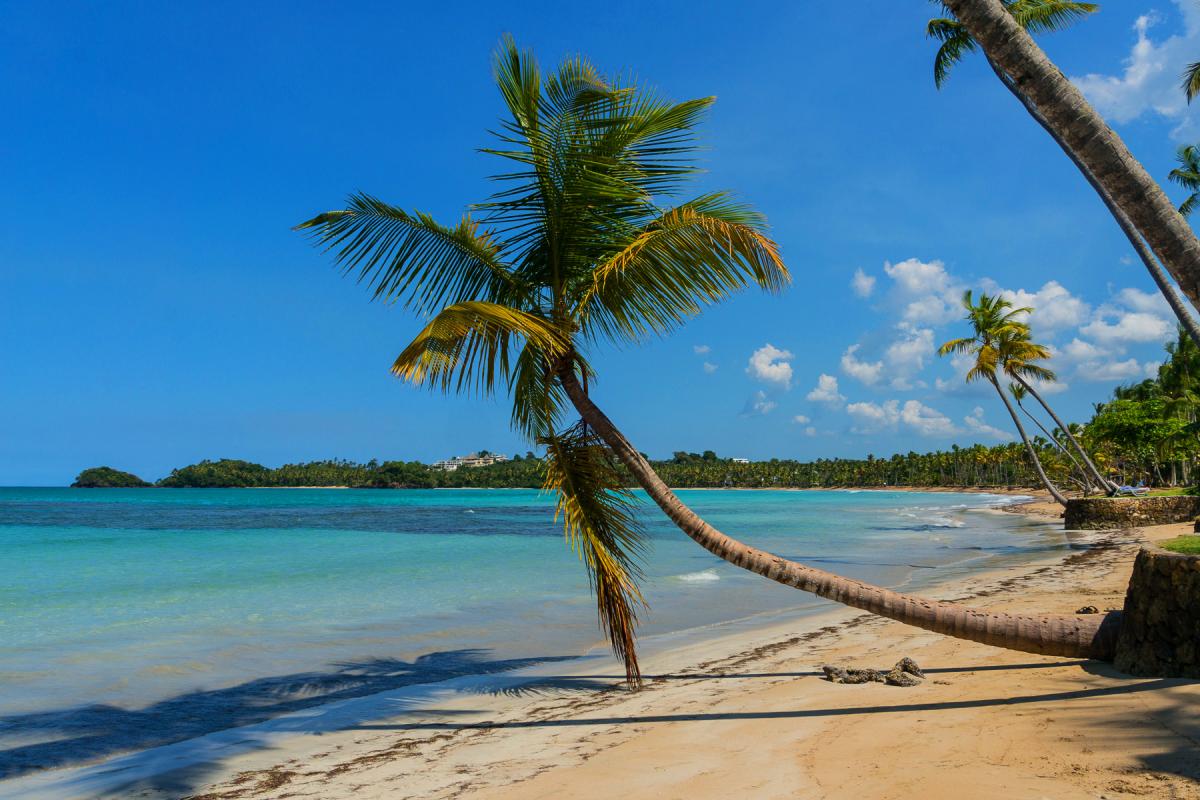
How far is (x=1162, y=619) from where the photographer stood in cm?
478

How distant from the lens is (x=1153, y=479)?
202ft

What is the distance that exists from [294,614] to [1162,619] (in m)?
12.2

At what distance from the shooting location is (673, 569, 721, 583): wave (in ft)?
54.4

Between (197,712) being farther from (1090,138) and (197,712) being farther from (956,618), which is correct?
(1090,138)

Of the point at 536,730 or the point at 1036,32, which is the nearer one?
the point at 536,730

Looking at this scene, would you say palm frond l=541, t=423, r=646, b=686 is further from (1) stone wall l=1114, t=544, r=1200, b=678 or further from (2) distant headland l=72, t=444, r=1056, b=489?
(2) distant headland l=72, t=444, r=1056, b=489

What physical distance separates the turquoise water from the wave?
9 centimetres

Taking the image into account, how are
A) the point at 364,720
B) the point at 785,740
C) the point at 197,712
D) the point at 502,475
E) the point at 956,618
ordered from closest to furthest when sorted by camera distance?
the point at 785,740 < the point at 956,618 < the point at 364,720 < the point at 197,712 < the point at 502,475

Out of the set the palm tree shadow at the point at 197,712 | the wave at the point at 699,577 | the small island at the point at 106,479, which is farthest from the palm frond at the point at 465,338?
the small island at the point at 106,479

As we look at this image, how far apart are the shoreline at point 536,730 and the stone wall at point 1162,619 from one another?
42 cm

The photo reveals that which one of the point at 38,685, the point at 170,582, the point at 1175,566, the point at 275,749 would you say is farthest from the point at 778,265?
the point at 170,582

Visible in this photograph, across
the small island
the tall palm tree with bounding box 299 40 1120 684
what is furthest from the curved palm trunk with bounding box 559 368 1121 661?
the small island

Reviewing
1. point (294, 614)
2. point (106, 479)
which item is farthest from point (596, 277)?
point (106, 479)

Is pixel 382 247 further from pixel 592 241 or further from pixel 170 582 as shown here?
pixel 170 582
